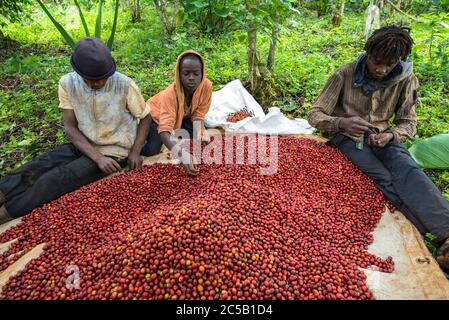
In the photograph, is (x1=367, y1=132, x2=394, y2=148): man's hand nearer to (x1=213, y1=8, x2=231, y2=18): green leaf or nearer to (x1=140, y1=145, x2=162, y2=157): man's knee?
(x1=213, y1=8, x2=231, y2=18): green leaf

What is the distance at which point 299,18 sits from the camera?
8258 millimetres

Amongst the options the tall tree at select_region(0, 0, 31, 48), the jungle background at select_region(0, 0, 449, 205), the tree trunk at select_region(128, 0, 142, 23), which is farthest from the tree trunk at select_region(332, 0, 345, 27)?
the tall tree at select_region(0, 0, 31, 48)

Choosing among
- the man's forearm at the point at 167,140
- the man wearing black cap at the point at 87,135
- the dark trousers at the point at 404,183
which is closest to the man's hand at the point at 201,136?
the man's forearm at the point at 167,140

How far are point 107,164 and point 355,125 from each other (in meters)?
2.10

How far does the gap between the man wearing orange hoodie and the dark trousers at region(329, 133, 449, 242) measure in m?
1.36

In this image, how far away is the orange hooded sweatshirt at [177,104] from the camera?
116 inches

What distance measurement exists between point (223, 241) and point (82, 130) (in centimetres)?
177

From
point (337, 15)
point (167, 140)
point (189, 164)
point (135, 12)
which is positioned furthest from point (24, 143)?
point (337, 15)

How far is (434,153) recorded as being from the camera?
2.88 meters

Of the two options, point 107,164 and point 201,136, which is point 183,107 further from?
point 107,164
